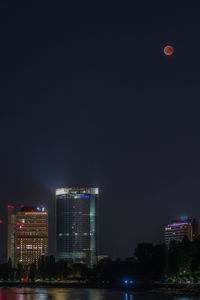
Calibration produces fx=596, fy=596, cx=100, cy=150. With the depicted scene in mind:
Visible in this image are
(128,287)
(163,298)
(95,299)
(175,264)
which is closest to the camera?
(163,298)

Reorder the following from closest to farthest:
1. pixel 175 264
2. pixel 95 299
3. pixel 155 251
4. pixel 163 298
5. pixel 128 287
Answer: pixel 163 298 < pixel 95 299 < pixel 175 264 < pixel 128 287 < pixel 155 251

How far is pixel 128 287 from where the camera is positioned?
591ft

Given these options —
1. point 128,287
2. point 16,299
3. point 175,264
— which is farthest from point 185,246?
point 16,299

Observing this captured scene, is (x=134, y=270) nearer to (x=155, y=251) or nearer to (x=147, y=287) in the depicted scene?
(x=155, y=251)

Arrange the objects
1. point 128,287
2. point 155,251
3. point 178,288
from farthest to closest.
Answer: point 155,251 → point 128,287 → point 178,288

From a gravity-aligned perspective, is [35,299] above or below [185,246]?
below

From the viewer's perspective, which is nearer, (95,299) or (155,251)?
(95,299)

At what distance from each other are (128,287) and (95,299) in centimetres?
5080

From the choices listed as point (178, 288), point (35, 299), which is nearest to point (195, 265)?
point (178, 288)

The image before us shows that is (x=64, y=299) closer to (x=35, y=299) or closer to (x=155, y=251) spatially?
(x=35, y=299)

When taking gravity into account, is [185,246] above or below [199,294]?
above

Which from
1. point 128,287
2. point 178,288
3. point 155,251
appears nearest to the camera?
point 178,288

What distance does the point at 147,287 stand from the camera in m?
166

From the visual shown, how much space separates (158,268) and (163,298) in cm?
6048
